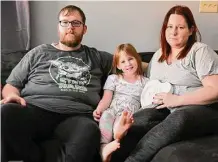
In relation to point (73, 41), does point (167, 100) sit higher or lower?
lower

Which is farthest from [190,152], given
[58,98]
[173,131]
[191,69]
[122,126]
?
[58,98]

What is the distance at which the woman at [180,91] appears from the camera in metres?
1.52

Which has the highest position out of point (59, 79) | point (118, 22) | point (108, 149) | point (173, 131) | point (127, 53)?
point (118, 22)

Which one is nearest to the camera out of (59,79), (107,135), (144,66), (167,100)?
(107,135)

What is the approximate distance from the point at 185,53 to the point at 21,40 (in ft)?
3.81

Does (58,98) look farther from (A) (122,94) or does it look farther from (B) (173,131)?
(B) (173,131)

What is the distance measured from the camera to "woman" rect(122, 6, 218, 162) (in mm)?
1522

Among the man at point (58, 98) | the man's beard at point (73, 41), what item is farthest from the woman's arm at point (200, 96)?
the man's beard at point (73, 41)

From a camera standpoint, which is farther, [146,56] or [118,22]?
[118,22]

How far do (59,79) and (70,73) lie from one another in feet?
0.24

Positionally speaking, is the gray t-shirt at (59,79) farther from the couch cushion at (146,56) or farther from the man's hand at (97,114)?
the couch cushion at (146,56)

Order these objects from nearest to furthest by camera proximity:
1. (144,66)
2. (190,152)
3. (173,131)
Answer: (190,152) → (173,131) → (144,66)

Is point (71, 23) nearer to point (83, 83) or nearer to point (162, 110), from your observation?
point (83, 83)

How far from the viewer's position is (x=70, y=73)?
6.46ft
